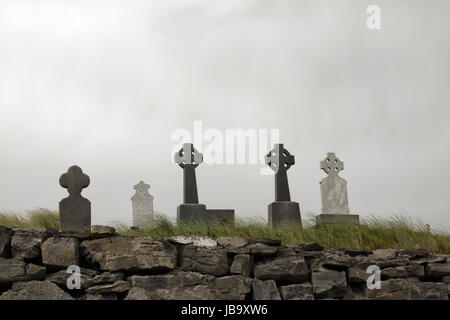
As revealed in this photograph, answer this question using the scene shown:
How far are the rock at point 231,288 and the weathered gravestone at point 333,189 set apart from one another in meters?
3.98

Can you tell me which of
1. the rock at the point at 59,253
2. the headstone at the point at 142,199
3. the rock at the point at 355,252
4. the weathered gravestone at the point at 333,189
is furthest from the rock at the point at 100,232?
the weathered gravestone at the point at 333,189

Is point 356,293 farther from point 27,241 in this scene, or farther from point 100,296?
point 27,241

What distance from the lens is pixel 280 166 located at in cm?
999

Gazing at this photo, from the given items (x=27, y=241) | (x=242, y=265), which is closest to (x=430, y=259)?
(x=242, y=265)

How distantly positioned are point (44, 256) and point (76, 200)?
3.05 feet

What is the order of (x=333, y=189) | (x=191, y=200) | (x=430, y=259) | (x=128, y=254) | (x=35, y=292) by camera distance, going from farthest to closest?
1. (x=333, y=189)
2. (x=191, y=200)
3. (x=430, y=259)
4. (x=128, y=254)
5. (x=35, y=292)

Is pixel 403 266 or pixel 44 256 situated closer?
pixel 44 256

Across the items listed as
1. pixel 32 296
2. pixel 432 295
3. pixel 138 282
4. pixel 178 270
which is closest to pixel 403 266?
pixel 432 295

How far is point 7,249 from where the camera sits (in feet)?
25.0

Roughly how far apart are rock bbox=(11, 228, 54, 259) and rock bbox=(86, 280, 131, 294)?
0.99 m

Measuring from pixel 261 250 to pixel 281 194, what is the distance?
6.70ft

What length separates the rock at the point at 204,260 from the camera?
25.6 feet

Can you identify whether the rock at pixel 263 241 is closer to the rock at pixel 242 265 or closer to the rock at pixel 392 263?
the rock at pixel 242 265
